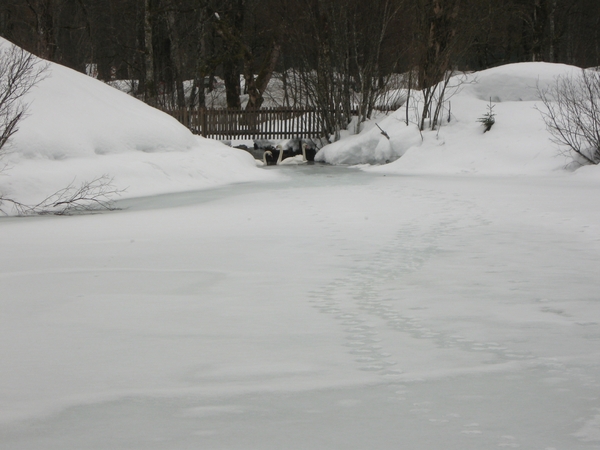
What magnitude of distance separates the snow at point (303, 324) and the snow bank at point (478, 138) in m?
5.60

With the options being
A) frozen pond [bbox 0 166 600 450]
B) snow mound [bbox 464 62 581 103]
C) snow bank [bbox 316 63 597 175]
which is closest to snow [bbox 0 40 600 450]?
frozen pond [bbox 0 166 600 450]

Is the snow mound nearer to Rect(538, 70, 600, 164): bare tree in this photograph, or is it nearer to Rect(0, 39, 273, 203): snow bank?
Rect(538, 70, 600, 164): bare tree

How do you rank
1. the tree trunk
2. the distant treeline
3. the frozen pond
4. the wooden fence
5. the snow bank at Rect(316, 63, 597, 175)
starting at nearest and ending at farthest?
the frozen pond < the snow bank at Rect(316, 63, 597, 175) < the distant treeline < the tree trunk < the wooden fence

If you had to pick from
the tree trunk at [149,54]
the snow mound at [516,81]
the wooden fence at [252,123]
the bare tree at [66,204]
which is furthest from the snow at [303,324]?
the tree trunk at [149,54]

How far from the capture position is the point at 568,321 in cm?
445

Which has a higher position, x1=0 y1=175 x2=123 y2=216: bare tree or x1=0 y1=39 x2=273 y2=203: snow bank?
x1=0 y1=39 x2=273 y2=203: snow bank

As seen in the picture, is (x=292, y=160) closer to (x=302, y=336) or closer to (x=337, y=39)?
(x=337, y=39)

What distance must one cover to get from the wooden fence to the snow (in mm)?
13390

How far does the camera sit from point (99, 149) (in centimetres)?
1334

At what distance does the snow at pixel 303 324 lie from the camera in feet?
9.69

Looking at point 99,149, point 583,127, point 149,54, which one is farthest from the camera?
point 149,54

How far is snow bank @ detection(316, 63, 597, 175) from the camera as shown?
16.7 metres

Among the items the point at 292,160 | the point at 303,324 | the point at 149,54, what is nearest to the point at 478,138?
the point at 292,160

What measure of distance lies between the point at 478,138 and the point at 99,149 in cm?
908
